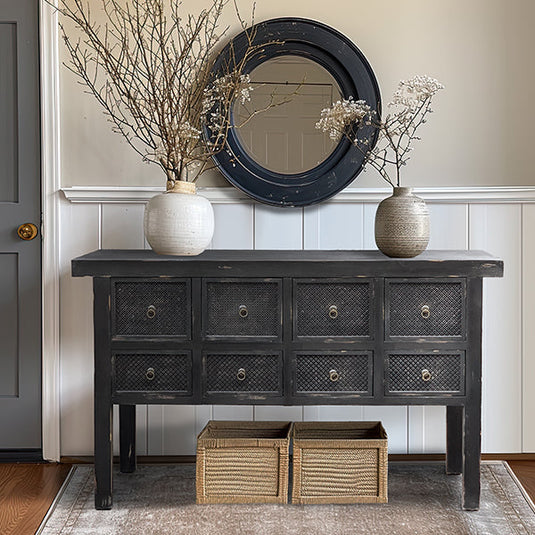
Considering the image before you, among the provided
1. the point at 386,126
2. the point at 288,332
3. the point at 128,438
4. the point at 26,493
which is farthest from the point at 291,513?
the point at 386,126

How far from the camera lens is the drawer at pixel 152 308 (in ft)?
7.42

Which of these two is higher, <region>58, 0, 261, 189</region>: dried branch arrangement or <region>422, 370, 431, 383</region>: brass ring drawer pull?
<region>58, 0, 261, 189</region>: dried branch arrangement

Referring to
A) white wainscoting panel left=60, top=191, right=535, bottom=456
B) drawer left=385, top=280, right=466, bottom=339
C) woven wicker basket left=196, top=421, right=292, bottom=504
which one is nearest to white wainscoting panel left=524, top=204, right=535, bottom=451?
white wainscoting panel left=60, top=191, right=535, bottom=456

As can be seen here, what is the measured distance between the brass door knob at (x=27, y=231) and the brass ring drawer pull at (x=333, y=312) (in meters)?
1.25

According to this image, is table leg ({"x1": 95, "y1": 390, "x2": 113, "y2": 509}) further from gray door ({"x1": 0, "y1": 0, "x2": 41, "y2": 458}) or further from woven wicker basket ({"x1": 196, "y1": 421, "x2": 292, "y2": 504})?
gray door ({"x1": 0, "y1": 0, "x2": 41, "y2": 458})

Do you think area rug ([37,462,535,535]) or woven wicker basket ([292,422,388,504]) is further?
woven wicker basket ([292,422,388,504])

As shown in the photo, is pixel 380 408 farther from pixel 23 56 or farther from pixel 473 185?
pixel 23 56

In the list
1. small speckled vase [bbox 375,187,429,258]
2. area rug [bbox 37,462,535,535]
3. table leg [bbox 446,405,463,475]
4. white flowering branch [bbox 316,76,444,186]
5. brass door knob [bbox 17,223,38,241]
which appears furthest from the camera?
brass door knob [bbox 17,223,38,241]

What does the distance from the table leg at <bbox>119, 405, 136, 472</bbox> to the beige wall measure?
2.92 feet

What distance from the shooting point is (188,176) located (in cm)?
273

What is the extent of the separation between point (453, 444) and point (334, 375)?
69 centimetres

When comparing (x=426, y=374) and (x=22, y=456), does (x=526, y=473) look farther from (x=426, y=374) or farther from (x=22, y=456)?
(x=22, y=456)

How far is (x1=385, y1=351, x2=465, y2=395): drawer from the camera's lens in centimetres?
226

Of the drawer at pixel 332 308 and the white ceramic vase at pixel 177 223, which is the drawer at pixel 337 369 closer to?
the drawer at pixel 332 308
